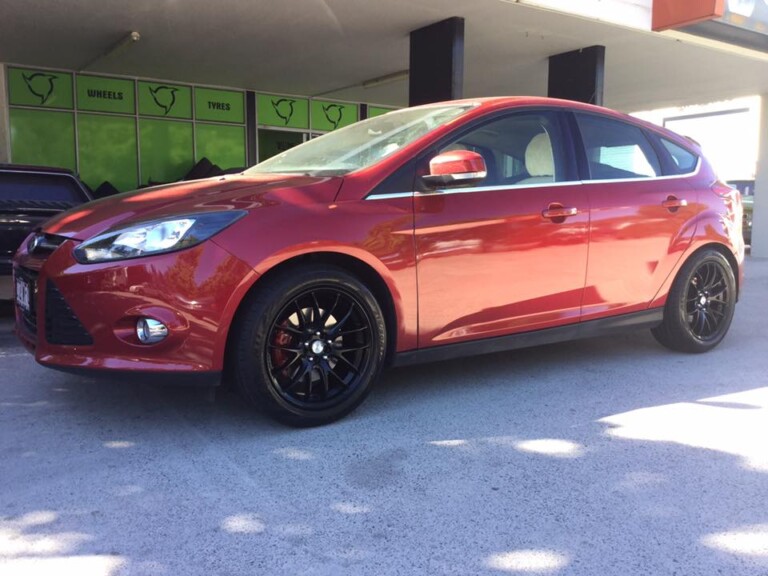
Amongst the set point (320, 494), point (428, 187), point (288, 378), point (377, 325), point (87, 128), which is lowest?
point (320, 494)

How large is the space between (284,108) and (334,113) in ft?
4.39

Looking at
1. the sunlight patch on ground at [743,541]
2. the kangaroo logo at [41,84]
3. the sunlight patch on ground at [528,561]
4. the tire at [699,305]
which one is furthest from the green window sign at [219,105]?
the sunlight patch on ground at [743,541]

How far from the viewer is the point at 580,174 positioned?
13.8ft

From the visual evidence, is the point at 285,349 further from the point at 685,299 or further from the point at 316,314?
the point at 685,299

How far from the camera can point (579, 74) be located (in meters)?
11.2

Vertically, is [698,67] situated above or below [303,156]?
above

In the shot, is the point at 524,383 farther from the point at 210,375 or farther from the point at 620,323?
the point at 210,375

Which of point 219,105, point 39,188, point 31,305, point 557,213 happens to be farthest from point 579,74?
point 31,305

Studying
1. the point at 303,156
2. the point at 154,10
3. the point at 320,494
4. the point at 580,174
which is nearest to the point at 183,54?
the point at 154,10

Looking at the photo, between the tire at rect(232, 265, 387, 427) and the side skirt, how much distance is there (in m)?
0.27

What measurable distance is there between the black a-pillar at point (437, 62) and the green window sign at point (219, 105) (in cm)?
585

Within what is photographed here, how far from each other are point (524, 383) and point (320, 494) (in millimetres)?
1954

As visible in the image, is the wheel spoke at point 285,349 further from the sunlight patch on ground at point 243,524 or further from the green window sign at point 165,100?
the green window sign at point 165,100

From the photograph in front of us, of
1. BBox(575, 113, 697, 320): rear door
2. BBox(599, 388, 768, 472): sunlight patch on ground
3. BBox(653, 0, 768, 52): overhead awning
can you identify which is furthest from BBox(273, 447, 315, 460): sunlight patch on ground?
BBox(653, 0, 768, 52): overhead awning
